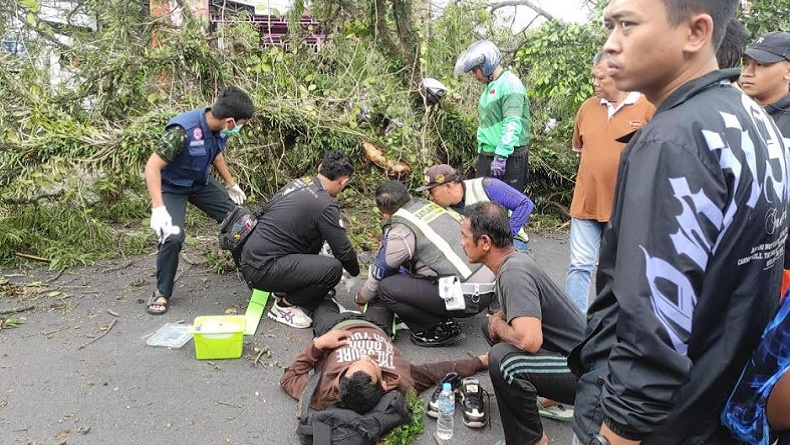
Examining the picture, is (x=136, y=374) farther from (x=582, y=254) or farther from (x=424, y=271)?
(x=582, y=254)

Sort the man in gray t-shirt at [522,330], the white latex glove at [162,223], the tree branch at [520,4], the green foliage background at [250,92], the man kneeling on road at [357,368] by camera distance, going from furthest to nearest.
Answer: the tree branch at [520,4]
the green foliage background at [250,92]
the white latex glove at [162,223]
the man kneeling on road at [357,368]
the man in gray t-shirt at [522,330]

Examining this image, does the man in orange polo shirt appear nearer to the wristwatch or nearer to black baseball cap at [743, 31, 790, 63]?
black baseball cap at [743, 31, 790, 63]

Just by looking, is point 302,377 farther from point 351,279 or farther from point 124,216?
point 124,216

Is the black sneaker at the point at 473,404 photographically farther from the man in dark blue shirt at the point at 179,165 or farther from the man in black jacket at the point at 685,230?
the man in dark blue shirt at the point at 179,165

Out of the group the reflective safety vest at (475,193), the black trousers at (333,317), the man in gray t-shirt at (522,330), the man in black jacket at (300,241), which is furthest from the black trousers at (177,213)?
the man in gray t-shirt at (522,330)

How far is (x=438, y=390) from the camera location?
124 inches

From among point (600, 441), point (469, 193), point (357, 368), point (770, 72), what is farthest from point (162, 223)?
point (770, 72)

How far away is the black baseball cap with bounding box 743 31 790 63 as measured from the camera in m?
2.86

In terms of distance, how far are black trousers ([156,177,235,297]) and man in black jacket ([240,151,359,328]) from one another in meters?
0.57

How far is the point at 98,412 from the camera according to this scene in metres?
3.04

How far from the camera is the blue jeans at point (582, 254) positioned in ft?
11.7

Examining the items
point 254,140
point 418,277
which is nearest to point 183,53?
point 254,140

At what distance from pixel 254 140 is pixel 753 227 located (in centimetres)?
562

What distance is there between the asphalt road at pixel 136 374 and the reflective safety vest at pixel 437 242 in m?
0.62
